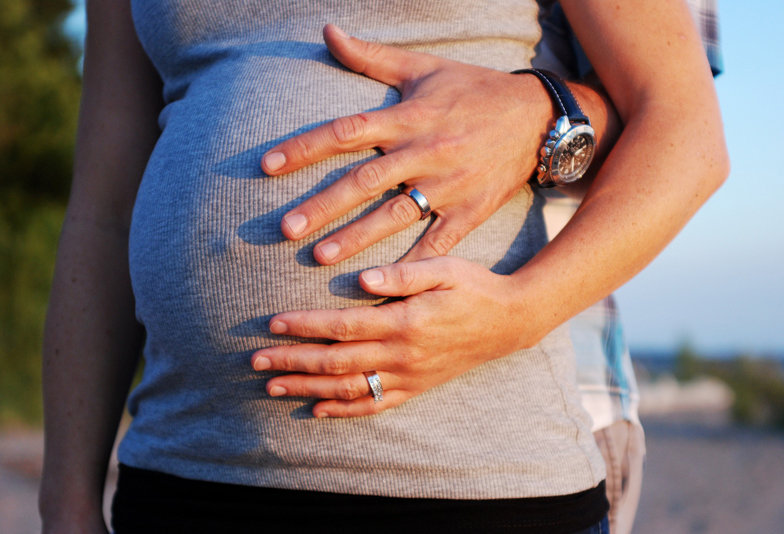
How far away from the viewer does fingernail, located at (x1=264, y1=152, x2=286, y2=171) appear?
0.83 metres

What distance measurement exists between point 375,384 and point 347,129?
0.37 metres

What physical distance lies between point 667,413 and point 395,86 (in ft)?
52.5

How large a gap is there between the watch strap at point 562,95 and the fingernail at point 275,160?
1.44 feet

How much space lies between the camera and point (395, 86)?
95 centimetres

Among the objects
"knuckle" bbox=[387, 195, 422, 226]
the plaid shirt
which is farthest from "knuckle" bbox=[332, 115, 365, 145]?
the plaid shirt

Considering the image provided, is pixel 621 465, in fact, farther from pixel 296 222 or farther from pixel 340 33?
pixel 340 33

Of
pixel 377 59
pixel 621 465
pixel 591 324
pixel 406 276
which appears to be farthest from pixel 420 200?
pixel 621 465

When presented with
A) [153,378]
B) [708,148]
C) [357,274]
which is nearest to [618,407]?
[708,148]

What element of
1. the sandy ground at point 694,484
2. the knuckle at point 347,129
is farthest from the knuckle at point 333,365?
the sandy ground at point 694,484

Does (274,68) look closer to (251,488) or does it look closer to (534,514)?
(251,488)

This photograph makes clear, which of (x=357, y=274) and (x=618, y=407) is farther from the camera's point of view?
(x=618, y=407)

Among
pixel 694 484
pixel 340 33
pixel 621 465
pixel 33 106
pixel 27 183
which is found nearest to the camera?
pixel 340 33

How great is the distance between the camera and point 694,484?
7883mm

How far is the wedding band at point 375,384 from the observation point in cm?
79
